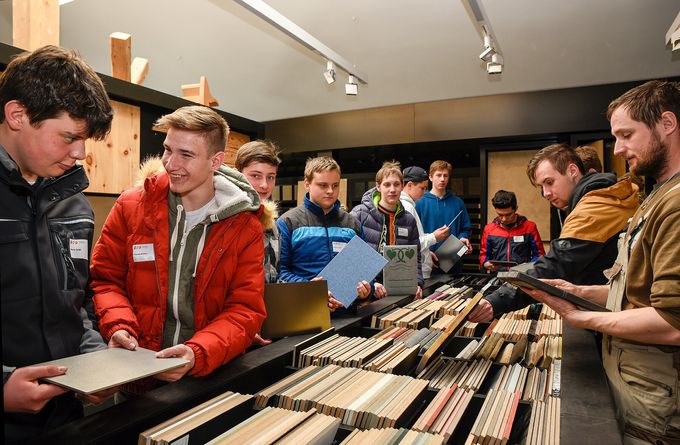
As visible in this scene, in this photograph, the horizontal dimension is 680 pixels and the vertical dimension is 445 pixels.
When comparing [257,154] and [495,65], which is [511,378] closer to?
[257,154]

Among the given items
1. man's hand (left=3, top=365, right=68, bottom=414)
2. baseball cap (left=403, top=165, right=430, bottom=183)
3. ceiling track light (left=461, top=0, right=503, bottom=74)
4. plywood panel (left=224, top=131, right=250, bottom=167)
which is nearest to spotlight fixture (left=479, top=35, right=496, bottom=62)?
Result: ceiling track light (left=461, top=0, right=503, bottom=74)

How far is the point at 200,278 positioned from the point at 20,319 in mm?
485

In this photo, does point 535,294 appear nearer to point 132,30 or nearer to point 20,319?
point 20,319

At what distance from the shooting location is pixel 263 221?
1762 millimetres

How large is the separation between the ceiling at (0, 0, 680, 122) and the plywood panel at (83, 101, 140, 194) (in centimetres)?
163

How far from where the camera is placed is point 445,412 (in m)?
1.11

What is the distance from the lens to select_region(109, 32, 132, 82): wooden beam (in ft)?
11.9

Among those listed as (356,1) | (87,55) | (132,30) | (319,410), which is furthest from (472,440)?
(87,55)

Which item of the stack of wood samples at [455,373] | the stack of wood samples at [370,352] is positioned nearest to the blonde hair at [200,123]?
the stack of wood samples at [370,352]

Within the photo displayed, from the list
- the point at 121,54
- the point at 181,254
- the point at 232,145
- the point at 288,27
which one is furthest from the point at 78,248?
the point at 232,145

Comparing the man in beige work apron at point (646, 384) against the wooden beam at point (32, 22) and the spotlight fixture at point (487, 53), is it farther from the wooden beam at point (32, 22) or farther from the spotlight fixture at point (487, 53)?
the wooden beam at point (32, 22)

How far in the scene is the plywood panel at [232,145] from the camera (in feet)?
16.5

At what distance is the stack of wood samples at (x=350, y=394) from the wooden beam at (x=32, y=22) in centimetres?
283

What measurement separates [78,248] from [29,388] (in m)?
0.50
